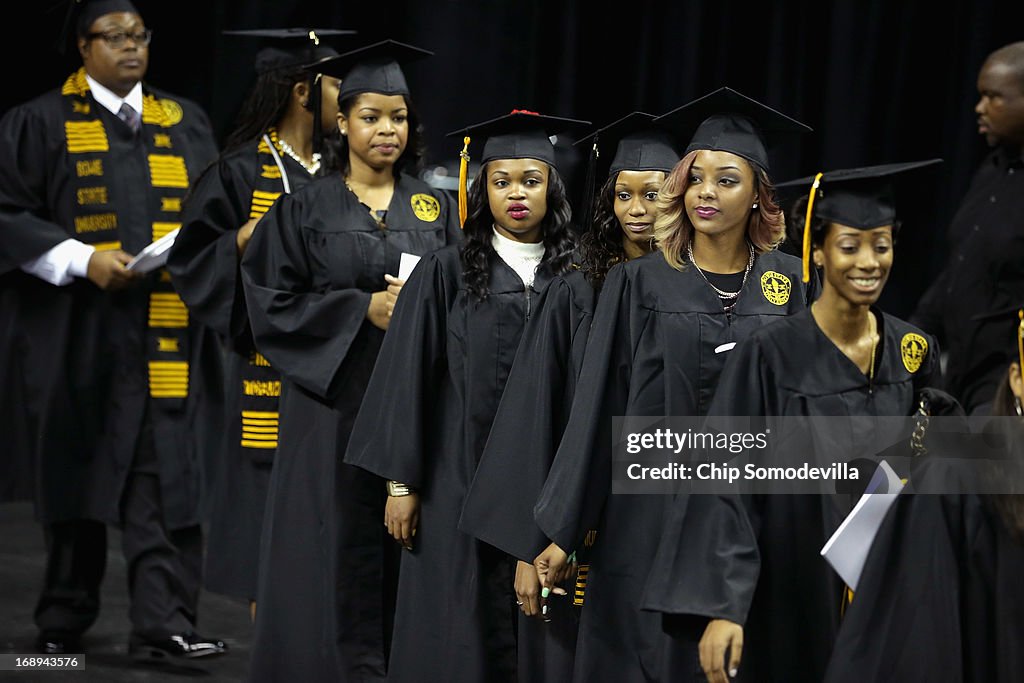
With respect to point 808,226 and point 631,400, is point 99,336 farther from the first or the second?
point 808,226

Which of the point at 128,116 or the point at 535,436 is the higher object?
the point at 128,116

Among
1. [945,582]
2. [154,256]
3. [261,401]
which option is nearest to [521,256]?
[261,401]

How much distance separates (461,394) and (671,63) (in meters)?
3.81

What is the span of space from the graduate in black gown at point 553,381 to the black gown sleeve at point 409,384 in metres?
0.31

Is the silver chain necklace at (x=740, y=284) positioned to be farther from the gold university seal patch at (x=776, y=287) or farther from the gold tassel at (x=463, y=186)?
the gold tassel at (x=463, y=186)

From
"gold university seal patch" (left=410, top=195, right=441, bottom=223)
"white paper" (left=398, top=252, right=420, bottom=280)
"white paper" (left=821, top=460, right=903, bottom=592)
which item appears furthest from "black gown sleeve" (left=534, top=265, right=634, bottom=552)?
"gold university seal patch" (left=410, top=195, right=441, bottom=223)

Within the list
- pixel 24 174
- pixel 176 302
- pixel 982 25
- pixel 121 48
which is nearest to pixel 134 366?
pixel 176 302

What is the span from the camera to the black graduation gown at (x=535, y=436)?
3.79 meters

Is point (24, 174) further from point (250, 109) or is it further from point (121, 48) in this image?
point (250, 109)

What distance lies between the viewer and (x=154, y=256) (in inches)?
209

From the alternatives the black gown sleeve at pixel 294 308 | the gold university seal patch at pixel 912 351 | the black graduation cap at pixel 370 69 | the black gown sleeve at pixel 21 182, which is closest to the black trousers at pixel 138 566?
the black gown sleeve at pixel 21 182

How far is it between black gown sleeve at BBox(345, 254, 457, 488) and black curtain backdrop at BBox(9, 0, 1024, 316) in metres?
3.50

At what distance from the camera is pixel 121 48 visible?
558 centimetres

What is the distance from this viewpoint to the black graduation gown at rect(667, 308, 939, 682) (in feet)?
10.3
